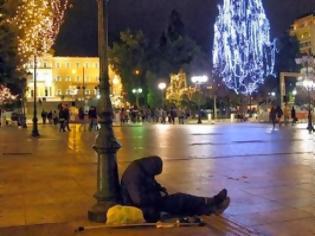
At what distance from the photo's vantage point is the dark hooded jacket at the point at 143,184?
7719 millimetres

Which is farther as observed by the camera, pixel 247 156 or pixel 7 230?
pixel 247 156

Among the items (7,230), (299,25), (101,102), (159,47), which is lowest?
Answer: (7,230)

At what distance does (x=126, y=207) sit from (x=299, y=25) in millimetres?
148760

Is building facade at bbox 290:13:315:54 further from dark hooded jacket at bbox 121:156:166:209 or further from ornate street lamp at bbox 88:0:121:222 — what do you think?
dark hooded jacket at bbox 121:156:166:209

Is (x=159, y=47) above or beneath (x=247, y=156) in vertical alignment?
above

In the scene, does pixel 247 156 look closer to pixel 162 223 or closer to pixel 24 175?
pixel 24 175

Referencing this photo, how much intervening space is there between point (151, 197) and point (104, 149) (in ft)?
3.12

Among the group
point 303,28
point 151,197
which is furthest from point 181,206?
point 303,28

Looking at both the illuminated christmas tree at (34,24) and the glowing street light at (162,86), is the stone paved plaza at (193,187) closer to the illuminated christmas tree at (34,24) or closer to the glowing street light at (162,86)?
the illuminated christmas tree at (34,24)

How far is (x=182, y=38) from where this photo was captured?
90.9 meters

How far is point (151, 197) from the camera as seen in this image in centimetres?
777

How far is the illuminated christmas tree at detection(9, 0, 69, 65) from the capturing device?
926 inches

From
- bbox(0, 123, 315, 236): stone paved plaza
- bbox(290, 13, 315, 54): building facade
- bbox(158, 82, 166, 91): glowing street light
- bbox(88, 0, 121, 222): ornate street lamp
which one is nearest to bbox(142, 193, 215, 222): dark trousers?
bbox(0, 123, 315, 236): stone paved plaza

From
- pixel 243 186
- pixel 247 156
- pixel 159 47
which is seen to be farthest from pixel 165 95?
pixel 243 186
